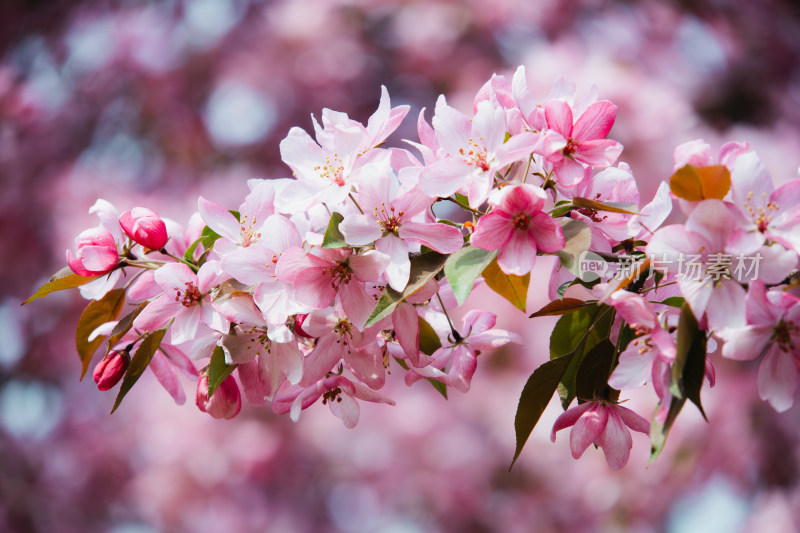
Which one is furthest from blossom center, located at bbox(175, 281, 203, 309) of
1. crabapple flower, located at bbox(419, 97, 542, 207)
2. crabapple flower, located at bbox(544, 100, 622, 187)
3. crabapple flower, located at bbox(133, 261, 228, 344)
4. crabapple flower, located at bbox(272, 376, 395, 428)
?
crabapple flower, located at bbox(544, 100, 622, 187)

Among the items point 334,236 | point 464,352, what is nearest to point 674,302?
point 464,352

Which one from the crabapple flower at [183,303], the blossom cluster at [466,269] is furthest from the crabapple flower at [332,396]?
the crabapple flower at [183,303]

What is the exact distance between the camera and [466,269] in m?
0.54

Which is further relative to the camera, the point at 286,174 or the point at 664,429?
the point at 286,174

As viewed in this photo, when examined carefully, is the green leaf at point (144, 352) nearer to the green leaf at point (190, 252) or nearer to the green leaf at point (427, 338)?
the green leaf at point (190, 252)

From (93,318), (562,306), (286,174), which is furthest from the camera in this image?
(286,174)

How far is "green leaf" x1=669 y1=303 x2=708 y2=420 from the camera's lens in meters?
0.49

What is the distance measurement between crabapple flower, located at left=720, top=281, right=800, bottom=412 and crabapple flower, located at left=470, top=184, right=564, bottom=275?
5.5 inches

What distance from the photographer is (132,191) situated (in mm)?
3521

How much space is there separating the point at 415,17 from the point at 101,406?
256 cm

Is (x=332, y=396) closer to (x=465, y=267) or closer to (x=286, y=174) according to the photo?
(x=465, y=267)

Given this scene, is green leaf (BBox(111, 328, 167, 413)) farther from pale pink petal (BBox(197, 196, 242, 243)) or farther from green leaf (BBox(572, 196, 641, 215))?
green leaf (BBox(572, 196, 641, 215))

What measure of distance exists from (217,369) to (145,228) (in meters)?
0.15

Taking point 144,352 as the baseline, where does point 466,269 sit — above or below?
above
